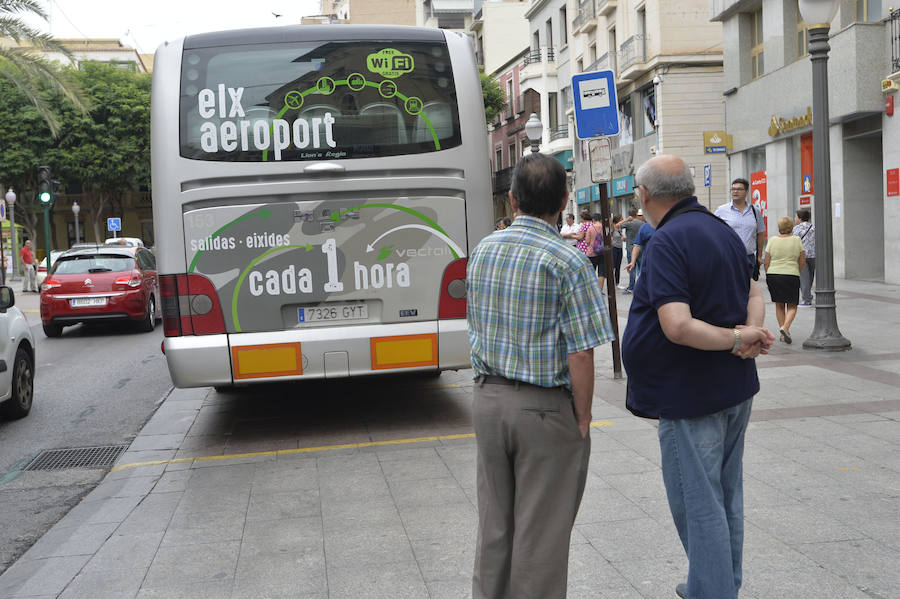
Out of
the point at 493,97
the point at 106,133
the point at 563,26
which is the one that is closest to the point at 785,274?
the point at 563,26

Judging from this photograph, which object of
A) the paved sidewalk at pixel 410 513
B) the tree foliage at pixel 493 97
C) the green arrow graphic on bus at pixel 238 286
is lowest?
the paved sidewalk at pixel 410 513

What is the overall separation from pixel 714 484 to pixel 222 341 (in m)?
4.55

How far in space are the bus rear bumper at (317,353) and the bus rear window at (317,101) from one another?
135cm

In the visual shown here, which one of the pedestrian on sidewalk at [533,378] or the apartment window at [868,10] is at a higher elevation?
the apartment window at [868,10]

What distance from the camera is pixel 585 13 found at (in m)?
39.7

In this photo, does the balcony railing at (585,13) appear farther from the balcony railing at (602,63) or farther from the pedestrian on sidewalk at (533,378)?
the pedestrian on sidewalk at (533,378)

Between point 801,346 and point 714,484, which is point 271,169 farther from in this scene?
point 801,346

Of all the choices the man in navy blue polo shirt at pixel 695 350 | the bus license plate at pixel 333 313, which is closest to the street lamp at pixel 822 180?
the bus license plate at pixel 333 313

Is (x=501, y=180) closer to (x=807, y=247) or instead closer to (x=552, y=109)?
(x=552, y=109)

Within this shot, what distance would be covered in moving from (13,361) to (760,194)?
20.2 meters

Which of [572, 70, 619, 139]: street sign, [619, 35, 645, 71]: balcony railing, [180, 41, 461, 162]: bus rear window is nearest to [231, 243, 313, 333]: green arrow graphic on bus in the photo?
[180, 41, 461, 162]: bus rear window

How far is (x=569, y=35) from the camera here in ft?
140

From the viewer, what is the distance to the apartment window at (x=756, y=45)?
→ 24.6 m

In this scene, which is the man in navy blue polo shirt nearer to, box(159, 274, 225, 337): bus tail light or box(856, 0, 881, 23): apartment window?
box(159, 274, 225, 337): bus tail light
